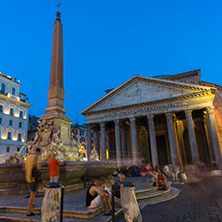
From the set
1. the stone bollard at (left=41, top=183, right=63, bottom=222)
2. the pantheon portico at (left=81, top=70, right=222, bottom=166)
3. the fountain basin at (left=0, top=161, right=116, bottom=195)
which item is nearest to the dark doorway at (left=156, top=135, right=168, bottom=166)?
the pantheon portico at (left=81, top=70, right=222, bottom=166)

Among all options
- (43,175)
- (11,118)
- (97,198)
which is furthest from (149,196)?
(11,118)

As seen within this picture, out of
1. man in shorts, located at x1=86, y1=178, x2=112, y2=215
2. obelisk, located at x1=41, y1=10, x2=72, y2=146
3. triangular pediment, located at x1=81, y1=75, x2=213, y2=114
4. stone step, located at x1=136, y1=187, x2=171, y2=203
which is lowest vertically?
stone step, located at x1=136, y1=187, x2=171, y2=203

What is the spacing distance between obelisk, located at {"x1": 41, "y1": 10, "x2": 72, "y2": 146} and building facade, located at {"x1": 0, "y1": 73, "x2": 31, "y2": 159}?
27078 mm

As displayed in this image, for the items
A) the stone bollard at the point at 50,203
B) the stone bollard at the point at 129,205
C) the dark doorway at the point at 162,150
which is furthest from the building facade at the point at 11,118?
the stone bollard at the point at 129,205

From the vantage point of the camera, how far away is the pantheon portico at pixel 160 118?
23191 mm

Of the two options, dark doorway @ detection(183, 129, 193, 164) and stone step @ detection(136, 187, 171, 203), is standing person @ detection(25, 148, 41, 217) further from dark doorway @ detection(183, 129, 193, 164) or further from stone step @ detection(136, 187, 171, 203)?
dark doorway @ detection(183, 129, 193, 164)

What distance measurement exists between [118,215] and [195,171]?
19.7 meters

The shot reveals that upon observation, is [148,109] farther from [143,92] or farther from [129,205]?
[129,205]

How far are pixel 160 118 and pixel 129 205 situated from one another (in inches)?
1193

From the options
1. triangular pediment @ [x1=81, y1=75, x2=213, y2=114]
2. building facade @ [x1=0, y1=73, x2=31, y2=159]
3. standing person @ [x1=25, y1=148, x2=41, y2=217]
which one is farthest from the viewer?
building facade @ [x1=0, y1=73, x2=31, y2=159]

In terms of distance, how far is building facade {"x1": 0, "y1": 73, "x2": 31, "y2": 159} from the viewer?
100ft

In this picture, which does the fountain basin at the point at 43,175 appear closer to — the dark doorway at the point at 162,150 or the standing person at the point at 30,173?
the standing person at the point at 30,173

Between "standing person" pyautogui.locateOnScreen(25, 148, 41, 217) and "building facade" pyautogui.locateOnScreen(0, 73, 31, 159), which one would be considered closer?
"standing person" pyautogui.locateOnScreen(25, 148, 41, 217)

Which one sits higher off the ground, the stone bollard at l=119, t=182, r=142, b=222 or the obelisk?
the obelisk
